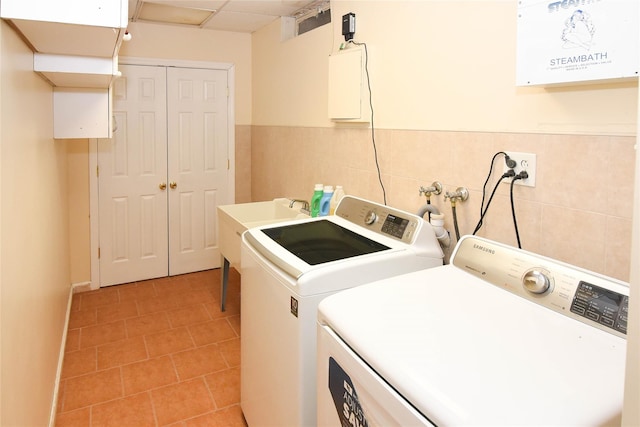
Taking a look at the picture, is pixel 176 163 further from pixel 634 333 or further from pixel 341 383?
pixel 634 333

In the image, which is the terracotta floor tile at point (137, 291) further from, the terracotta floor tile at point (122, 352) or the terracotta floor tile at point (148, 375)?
the terracotta floor tile at point (148, 375)

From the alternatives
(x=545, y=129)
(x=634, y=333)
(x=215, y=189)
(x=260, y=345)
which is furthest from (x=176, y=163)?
(x=634, y=333)

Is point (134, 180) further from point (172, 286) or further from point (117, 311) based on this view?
point (117, 311)

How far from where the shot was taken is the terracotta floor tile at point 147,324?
3.17 metres

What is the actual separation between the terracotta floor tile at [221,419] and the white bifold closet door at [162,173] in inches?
86.0

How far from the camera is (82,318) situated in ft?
11.0

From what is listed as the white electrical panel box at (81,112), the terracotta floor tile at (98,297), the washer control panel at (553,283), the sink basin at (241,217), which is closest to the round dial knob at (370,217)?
the washer control panel at (553,283)

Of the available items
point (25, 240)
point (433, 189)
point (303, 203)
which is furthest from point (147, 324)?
point (433, 189)

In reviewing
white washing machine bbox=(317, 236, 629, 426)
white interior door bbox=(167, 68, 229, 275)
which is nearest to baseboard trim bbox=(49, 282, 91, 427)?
white interior door bbox=(167, 68, 229, 275)

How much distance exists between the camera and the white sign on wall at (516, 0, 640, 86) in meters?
1.18

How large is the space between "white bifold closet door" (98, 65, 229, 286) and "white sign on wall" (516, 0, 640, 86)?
128 inches

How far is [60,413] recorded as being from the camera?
2283 mm

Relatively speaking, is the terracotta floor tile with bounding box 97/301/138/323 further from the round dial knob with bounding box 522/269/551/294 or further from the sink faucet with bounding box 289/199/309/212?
the round dial knob with bounding box 522/269/551/294

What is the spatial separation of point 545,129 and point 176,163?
333cm
